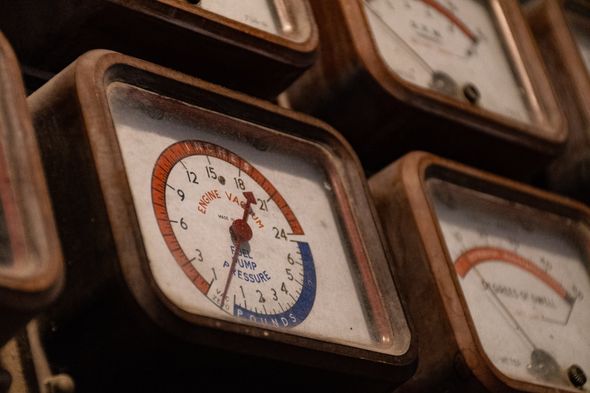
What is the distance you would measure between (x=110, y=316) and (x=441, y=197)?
1.70 feet

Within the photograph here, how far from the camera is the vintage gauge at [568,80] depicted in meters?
1.71

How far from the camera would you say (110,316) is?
100 cm

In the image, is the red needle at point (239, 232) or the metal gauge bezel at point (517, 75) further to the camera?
the metal gauge bezel at point (517, 75)

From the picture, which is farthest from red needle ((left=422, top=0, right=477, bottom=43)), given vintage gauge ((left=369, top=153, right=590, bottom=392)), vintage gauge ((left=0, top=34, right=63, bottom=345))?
vintage gauge ((left=0, top=34, right=63, bottom=345))

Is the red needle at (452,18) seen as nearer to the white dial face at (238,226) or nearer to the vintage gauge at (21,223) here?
the white dial face at (238,226)

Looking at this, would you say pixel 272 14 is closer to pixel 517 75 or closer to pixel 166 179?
pixel 166 179

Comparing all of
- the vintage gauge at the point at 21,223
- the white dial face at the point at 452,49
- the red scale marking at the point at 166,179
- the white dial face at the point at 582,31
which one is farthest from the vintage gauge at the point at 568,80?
the vintage gauge at the point at 21,223

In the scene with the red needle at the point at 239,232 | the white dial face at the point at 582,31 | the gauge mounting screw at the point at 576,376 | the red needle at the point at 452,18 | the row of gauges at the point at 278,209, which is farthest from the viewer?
the white dial face at the point at 582,31

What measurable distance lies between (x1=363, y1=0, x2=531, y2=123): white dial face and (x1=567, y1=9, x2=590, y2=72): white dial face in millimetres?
261

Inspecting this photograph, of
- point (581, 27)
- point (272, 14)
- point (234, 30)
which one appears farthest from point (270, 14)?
point (581, 27)

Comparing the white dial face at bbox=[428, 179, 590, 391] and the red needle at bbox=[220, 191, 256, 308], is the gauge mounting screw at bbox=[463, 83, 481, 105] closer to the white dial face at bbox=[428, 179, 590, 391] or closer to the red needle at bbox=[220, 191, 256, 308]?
the white dial face at bbox=[428, 179, 590, 391]

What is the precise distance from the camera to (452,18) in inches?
64.6

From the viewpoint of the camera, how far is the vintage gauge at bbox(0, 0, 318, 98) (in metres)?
1.17

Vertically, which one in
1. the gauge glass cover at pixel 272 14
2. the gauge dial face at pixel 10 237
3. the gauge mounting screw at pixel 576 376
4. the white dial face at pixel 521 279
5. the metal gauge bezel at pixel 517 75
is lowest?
the gauge mounting screw at pixel 576 376
